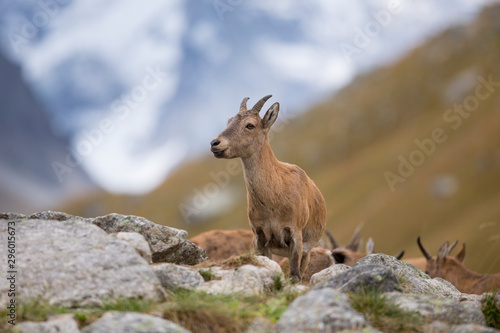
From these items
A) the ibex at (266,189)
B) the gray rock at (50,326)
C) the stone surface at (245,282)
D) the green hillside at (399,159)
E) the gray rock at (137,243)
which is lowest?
the gray rock at (50,326)

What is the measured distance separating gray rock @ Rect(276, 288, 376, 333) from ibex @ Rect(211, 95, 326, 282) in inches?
193

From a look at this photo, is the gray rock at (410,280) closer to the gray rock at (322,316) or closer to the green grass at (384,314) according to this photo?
the green grass at (384,314)

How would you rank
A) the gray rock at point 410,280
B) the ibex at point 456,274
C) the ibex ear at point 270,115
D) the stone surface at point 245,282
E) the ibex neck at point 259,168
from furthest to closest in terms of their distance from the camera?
the ibex at point 456,274 → the ibex ear at point 270,115 → the ibex neck at point 259,168 → the gray rock at point 410,280 → the stone surface at point 245,282

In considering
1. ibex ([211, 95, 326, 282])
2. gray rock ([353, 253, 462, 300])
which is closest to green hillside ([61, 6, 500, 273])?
ibex ([211, 95, 326, 282])

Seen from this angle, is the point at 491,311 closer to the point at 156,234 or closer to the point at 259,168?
the point at 156,234

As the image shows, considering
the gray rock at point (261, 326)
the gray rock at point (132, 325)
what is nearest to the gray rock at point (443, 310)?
the gray rock at point (261, 326)

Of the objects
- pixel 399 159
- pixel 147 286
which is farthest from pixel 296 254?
pixel 399 159

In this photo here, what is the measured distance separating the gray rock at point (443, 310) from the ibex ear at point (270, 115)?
604cm

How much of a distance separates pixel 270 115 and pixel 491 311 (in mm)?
6614

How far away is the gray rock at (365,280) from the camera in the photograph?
285 inches

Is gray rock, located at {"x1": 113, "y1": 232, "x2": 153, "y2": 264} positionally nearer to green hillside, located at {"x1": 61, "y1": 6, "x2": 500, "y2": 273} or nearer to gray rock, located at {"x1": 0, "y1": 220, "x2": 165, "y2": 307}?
gray rock, located at {"x1": 0, "y1": 220, "x2": 165, "y2": 307}

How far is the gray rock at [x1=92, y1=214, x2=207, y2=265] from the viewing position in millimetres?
9312

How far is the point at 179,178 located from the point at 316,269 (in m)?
186

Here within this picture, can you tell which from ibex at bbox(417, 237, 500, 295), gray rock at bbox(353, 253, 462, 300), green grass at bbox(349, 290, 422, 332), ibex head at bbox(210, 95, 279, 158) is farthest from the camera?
ibex at bbox(417, 237, 500, 295)
